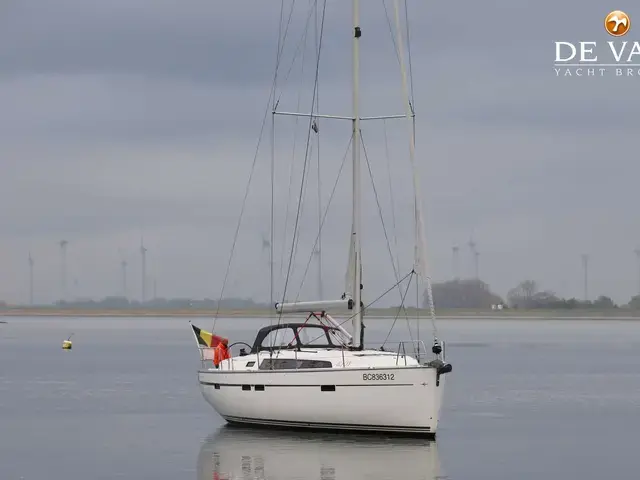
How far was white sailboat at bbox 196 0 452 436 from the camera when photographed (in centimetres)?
4078

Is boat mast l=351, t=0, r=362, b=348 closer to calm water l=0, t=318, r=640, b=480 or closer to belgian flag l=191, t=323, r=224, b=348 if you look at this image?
calm water l=0, t=318, r=640, b=480

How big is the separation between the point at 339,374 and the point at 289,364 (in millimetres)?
2359

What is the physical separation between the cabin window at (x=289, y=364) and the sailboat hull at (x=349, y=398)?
0.39 m

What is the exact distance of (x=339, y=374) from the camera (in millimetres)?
41062

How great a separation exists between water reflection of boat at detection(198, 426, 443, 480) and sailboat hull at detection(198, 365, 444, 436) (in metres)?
0.53

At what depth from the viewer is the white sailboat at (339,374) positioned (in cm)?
4078

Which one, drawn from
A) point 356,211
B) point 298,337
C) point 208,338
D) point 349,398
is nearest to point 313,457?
point 349,398

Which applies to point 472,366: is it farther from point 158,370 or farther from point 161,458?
point 161,458

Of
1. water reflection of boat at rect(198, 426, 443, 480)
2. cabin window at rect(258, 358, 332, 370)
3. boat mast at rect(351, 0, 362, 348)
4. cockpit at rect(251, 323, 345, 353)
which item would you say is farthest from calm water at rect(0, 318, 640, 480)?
boat mast at rect(351, 0, 362, 348)

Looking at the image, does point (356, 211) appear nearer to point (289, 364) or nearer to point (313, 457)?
point (289, 364)

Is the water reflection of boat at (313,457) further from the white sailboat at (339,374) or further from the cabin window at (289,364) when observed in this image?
the cabin window at (289,364)

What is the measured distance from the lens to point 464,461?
39.2m

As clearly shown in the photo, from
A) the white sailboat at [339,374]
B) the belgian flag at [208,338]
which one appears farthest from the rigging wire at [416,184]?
the belgian flag at [208,338]

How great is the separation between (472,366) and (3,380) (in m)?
34.0
